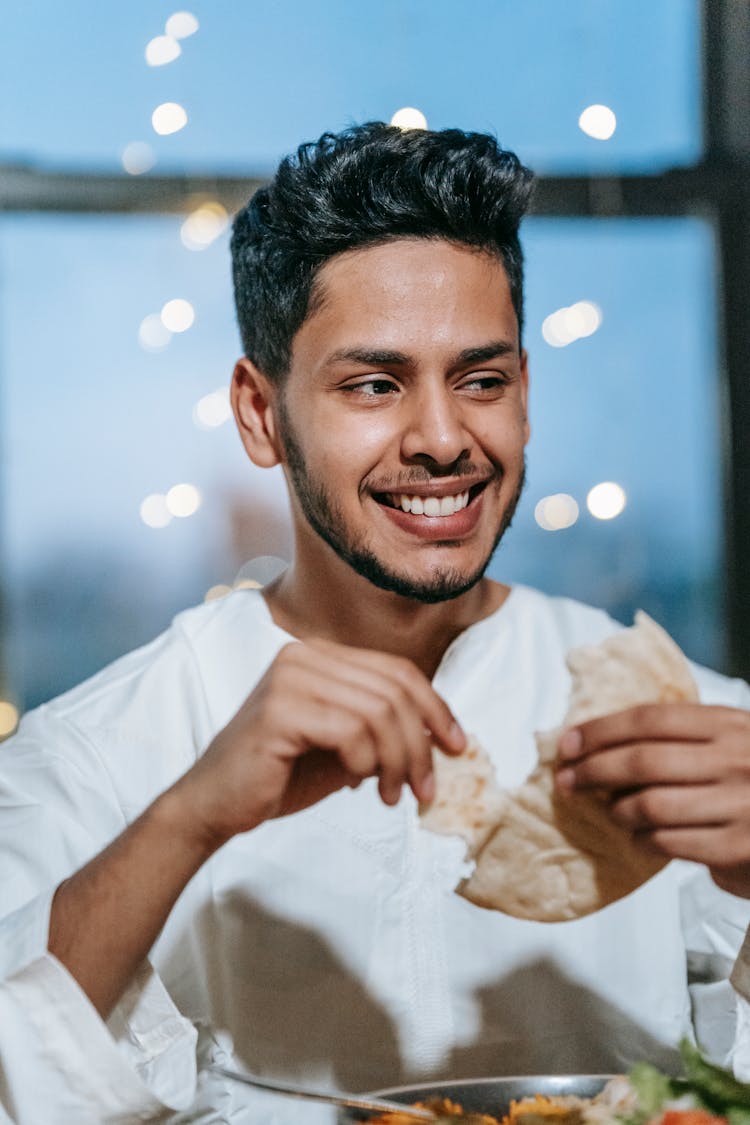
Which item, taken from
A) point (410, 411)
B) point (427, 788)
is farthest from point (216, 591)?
point (427, 788)

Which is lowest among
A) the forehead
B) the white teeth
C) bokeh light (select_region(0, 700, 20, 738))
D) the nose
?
bokeh light (select_region(0, 700, 20, 738))

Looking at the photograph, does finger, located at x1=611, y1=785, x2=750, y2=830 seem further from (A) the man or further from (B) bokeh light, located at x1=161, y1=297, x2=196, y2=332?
(B) bokeh light, located at x1=161, y1=297, x2=196, y2=332

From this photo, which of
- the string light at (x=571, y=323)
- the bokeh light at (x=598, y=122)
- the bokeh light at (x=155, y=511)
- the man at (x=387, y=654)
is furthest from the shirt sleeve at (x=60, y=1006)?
the bokeh light at (x=598, y=122)

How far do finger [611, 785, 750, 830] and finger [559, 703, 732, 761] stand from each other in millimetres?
51

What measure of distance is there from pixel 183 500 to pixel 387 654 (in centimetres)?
53

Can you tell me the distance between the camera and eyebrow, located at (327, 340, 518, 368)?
1294 millimetres

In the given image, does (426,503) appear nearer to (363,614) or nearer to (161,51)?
(363,614)

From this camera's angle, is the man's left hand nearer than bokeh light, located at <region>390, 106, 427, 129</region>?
Yes

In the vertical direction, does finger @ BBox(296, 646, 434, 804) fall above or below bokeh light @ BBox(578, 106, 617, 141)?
below

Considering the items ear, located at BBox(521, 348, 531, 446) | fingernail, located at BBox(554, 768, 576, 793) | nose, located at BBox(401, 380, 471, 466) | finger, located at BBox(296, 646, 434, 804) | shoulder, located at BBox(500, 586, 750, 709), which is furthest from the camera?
shoulder, located at BBox(500, 586, 750, 709)

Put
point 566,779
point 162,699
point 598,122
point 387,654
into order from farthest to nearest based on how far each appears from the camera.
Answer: point 598,122
point 162,699
point 387,654
point 566,779

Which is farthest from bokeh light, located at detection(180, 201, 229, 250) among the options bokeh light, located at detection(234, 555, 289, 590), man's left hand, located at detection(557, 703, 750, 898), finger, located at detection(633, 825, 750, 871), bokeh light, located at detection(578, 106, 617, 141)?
finger, located at detection(633, 825, 750, 871)

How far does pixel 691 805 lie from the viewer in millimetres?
1008

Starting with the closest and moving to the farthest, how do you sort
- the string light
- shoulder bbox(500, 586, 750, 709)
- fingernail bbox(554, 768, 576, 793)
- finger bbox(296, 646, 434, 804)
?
finger bbox(296, 646, 434, 804), fingernail bbox(554, 768, 576, 793), shoulder bbox(500, 586, 750, 709), the string light
